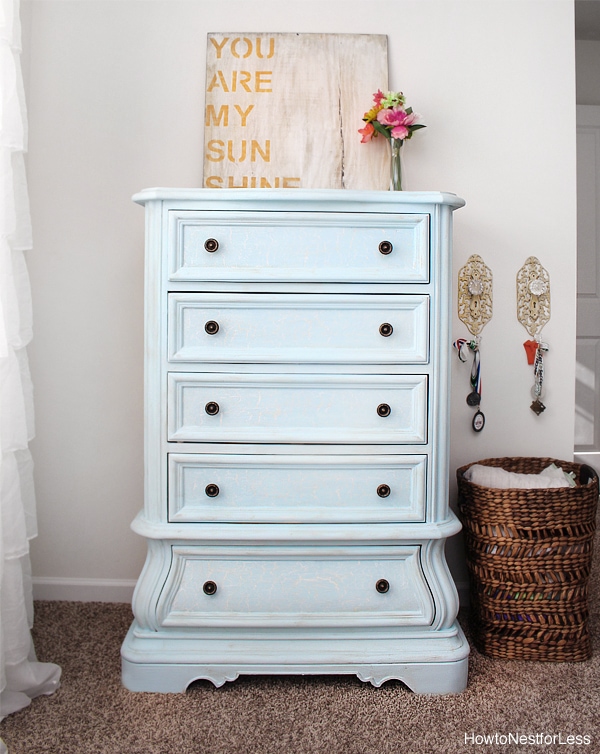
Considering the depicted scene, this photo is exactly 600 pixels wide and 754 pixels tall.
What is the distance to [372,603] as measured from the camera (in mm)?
1816

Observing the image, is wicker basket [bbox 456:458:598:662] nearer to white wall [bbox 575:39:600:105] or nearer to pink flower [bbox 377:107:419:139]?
pink flower [bbox 377:107:419:139]

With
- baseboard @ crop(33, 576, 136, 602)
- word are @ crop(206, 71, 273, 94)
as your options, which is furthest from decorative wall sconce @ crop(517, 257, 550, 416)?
baseboard @ crop(33, 576, 136, 602)

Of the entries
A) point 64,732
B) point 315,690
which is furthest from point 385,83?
point 64,732

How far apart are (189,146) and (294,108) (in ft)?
1.20

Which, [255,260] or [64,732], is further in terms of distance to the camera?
[255,260]

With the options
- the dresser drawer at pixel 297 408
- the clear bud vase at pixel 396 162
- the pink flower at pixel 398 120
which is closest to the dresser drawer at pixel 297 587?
the dresser drawer at pixel 297 408

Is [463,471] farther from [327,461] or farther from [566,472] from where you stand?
[327,461]

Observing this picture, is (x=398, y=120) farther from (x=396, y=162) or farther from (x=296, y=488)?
(x=296, y=488)

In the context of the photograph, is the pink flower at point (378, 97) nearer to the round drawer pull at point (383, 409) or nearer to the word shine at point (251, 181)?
the word shine at point (251, 181)

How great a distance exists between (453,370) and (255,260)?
855mm

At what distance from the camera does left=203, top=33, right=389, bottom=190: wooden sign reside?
2.21 m

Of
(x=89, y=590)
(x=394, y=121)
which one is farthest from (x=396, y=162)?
(x=89, y=590)

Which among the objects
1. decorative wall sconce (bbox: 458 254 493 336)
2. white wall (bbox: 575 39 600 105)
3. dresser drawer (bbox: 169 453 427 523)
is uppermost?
white wall (bbox: 575 39 600 105)

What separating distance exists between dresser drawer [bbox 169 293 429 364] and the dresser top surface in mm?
232
